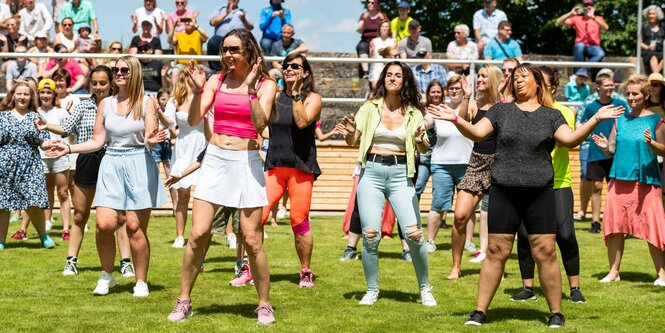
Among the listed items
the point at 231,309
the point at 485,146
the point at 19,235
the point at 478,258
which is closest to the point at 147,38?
the point at 19,235

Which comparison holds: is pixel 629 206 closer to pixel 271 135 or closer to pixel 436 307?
pixel 436 307

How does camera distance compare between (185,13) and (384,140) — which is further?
(185,13)

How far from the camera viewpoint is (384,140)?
8.89 metres

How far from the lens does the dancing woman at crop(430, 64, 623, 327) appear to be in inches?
306

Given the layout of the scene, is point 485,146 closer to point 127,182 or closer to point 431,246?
point 431,246

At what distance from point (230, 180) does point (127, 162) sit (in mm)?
1633

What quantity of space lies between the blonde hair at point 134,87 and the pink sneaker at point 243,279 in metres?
1.82

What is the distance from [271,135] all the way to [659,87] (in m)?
3.72

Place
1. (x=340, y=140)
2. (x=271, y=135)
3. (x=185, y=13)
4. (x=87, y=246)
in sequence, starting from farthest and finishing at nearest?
(x=185, y=13) < (x=340, y=140) < (x=87, y=246) < (x=271, y=135)

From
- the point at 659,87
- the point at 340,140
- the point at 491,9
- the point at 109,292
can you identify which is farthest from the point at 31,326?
the point at 491,9

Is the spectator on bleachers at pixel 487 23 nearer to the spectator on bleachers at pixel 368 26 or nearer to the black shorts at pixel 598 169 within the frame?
the spectator on bleachers at pixel 368 26

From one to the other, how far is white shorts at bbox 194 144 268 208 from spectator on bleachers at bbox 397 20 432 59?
11914 millimetres

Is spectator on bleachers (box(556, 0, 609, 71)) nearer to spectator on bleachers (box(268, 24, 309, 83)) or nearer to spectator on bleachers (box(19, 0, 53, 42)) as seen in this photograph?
spectator on bleachers (box(268, 24, 309, 83))

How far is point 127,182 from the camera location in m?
9.09
